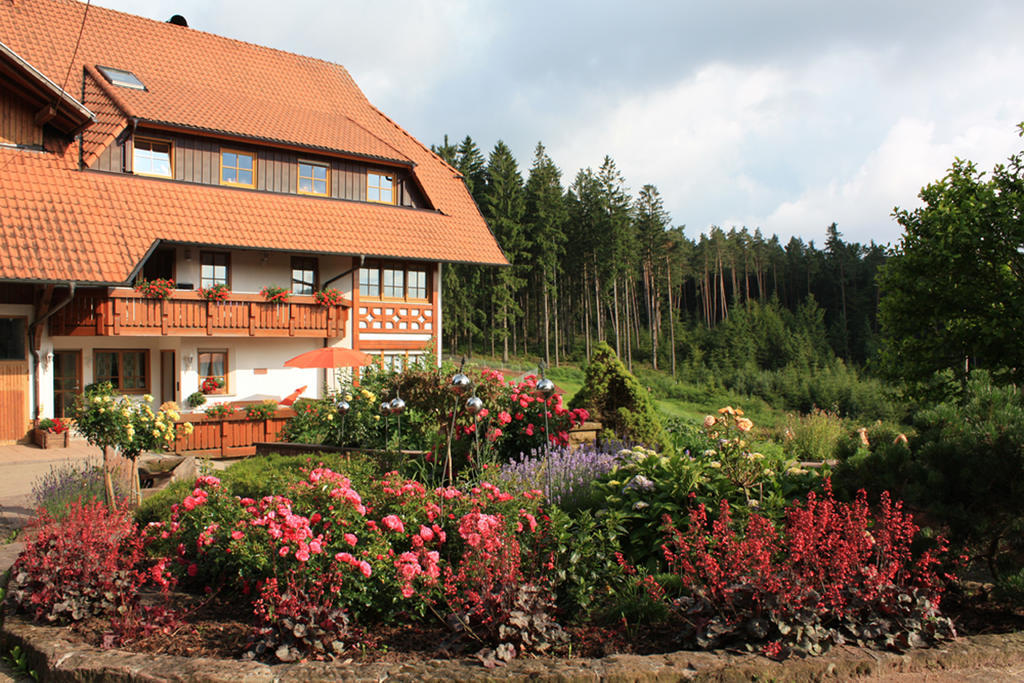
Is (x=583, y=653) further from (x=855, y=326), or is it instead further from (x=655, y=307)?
(x=855, y=326)

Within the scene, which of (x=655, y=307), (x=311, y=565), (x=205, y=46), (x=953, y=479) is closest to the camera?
(x=311, y=565)

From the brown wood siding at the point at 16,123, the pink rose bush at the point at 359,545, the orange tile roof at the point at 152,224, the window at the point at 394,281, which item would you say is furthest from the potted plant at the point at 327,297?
the pink rose bush at the point at 359,545

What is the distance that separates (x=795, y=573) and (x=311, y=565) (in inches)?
102

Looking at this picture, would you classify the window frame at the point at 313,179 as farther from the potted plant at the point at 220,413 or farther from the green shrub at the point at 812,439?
the green shrub at the point at 812,439

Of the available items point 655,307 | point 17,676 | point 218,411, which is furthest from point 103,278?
point 655,307

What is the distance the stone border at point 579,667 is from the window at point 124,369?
48.6 feet

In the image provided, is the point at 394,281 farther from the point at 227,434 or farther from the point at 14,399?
the point at 14,399

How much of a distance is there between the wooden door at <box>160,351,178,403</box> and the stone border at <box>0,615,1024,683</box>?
15216 millimetres

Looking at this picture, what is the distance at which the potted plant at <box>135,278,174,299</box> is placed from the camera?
15695 millimetres

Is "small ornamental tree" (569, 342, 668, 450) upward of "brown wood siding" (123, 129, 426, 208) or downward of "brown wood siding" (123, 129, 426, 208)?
downward

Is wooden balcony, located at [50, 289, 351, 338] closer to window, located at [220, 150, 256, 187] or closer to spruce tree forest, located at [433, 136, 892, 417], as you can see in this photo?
window, located at [220, 150, 256, 187]

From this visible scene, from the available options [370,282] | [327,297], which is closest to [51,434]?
[327,297]

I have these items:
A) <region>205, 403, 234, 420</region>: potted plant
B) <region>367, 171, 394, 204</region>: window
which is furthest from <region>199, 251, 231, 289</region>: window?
<region>367, 171, 394, 204</region>: window

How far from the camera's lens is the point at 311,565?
3.86m
